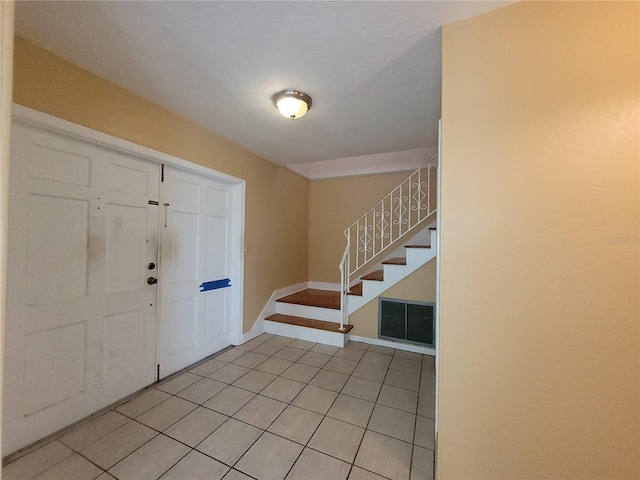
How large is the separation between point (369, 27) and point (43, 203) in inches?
90.7

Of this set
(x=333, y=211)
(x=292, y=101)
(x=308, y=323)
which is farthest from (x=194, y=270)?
(x=333, y=211)

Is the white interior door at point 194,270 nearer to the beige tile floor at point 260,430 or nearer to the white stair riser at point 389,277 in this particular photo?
the beige tile floor at point 260,430

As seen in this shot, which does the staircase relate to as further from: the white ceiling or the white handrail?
the white ceiling

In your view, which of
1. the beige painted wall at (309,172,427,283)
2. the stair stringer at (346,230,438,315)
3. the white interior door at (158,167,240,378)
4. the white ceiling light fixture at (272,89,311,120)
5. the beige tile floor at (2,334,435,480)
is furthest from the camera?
the beige painted wall at (309,172,427,283)

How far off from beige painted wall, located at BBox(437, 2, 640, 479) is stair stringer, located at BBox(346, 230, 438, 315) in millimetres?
1669

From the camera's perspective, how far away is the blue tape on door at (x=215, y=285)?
273 centimetres

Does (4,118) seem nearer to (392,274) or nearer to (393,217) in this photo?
(392,274)

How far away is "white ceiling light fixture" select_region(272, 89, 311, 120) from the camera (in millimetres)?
1915

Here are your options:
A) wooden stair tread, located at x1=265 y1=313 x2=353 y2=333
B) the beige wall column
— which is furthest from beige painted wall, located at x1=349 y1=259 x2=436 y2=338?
the beige wall column

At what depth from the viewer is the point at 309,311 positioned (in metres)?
3.55

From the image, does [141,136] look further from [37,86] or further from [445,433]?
[445,433]

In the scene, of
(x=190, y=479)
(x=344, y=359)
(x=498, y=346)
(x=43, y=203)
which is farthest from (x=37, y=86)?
(x=344, y=359)

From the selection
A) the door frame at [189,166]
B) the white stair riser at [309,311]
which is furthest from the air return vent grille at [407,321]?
the door frame at [189,166]

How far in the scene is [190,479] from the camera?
4.39 ft
